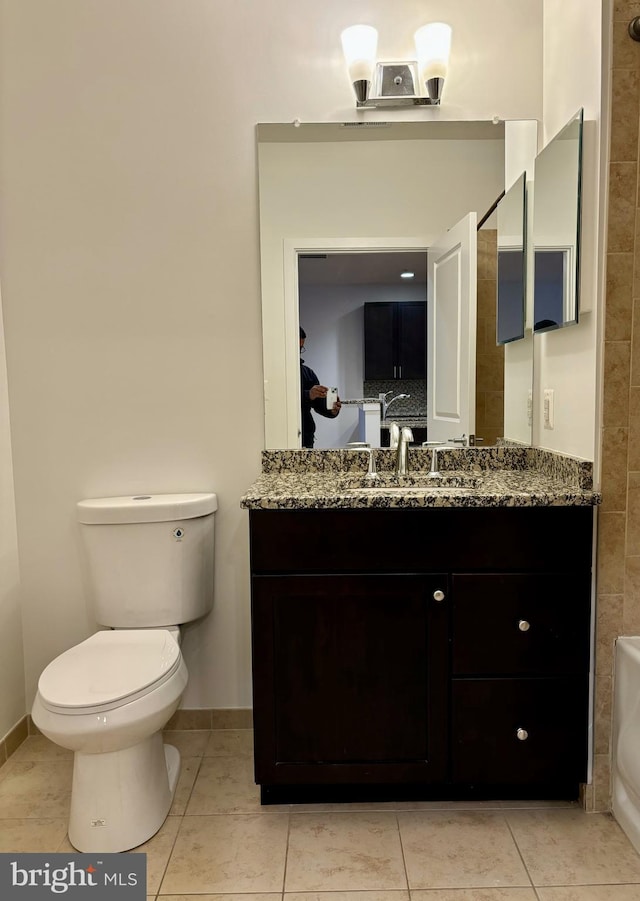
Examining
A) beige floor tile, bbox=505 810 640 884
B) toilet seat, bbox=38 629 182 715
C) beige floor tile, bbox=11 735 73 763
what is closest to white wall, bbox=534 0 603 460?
beige floor tile, bbox=505 810 640 884

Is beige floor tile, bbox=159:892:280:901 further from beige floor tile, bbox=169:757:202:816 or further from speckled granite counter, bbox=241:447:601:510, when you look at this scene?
speckled granite counter, bbox=241:447:601:510

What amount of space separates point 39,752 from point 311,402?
1.46 meters

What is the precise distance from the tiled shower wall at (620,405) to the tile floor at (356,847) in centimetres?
21

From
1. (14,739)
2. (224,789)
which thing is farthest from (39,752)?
(224,789)

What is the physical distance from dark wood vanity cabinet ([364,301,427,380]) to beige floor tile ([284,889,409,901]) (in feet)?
4.61

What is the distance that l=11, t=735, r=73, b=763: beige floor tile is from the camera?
205cm

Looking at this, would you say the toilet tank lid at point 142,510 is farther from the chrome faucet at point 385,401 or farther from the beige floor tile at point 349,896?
the beige floor tile at point 349,896

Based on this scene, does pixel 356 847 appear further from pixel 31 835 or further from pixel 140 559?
pixel 140 559

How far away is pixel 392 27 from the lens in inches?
77.7

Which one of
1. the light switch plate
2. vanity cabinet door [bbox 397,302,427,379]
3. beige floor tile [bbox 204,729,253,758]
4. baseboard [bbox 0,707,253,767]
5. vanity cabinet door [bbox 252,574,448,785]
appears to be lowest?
beige floor tile [bbox 204,729,253,758]

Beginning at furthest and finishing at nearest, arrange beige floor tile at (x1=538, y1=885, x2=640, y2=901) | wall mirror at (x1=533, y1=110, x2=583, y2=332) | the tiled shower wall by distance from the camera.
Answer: wall mirror at (x1=533, y1=110, x2=583, y2=332)
the tiled shower wall
beige floor tile at (x1=538, y1=885, x2=640, y2=901)

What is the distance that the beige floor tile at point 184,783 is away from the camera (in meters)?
1.78

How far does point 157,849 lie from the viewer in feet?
5.28

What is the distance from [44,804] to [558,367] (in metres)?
1.96
